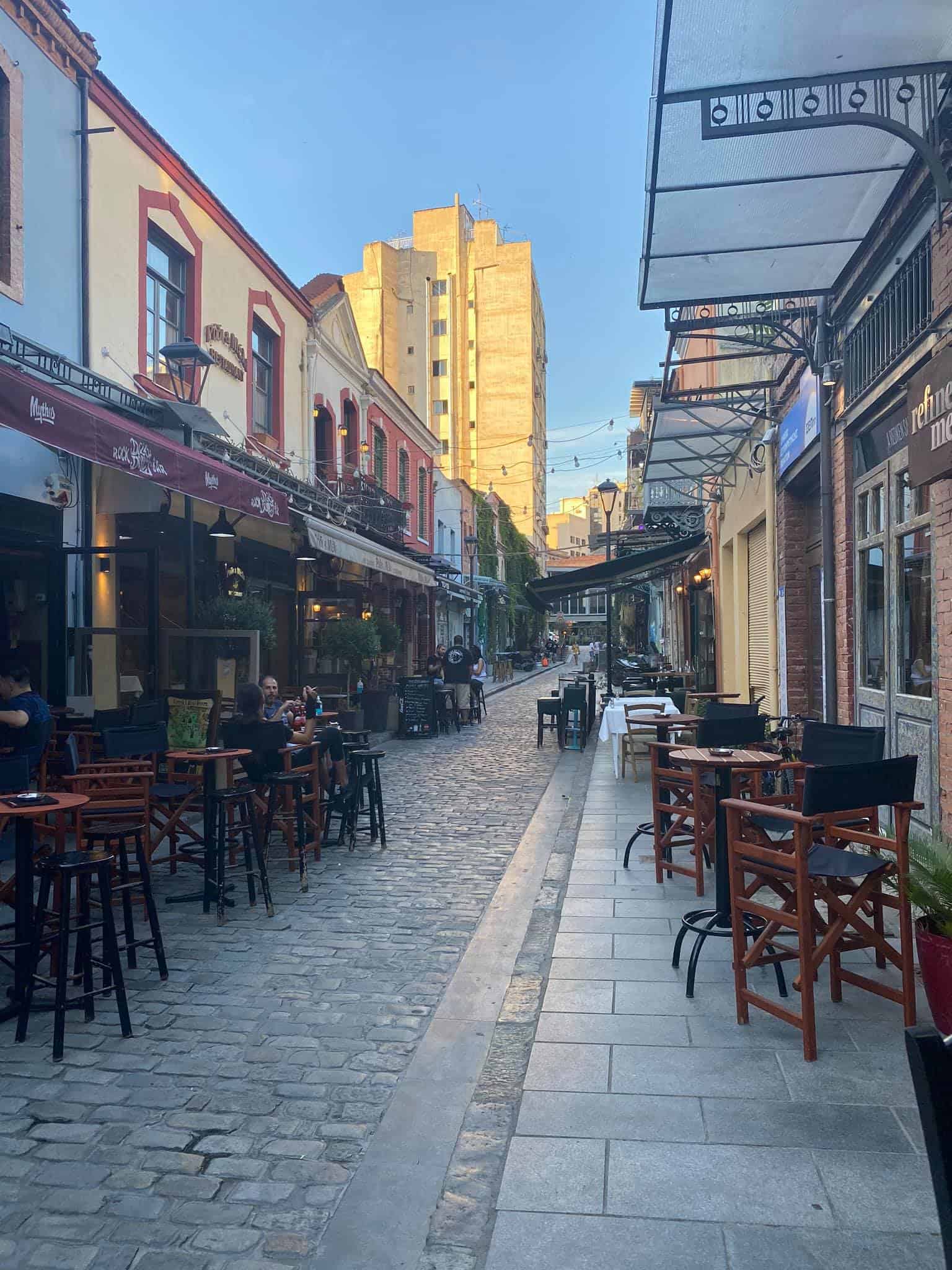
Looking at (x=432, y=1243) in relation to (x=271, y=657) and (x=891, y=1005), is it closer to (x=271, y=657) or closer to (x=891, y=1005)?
(x=891, y=1005)

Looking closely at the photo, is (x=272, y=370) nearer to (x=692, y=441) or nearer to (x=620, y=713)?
(x=692, y=441)

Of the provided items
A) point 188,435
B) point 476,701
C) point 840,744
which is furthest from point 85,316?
point 476,701

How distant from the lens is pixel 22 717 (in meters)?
5.88

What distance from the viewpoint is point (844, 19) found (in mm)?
4055

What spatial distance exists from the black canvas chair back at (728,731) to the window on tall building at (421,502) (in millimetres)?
22098

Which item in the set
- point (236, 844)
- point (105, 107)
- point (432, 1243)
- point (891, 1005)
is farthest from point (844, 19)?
point (105, 107)

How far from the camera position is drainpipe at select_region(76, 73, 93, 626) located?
383 inches

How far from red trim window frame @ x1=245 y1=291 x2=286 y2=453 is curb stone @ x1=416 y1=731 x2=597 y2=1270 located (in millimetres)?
11439

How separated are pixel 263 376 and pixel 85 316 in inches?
234

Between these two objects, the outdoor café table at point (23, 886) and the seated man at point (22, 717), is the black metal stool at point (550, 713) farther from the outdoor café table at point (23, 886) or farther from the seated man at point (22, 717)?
the outdoor café table at point (23, 886)

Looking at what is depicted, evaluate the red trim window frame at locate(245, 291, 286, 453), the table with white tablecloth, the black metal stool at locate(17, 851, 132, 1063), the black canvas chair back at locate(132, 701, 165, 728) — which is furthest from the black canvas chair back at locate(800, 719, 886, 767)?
the red trim window frame at locate(245, 291, 286, 453)

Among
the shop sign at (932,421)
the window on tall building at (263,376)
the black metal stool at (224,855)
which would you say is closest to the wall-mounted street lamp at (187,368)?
the window on tall building at (263,376)

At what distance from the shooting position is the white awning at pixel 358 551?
11.8 metres

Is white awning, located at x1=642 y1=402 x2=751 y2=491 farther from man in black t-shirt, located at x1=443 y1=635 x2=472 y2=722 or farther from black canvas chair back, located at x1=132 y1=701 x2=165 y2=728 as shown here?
black canvas chair back, located at x1=132 y1=701 x2=165 y2=728
